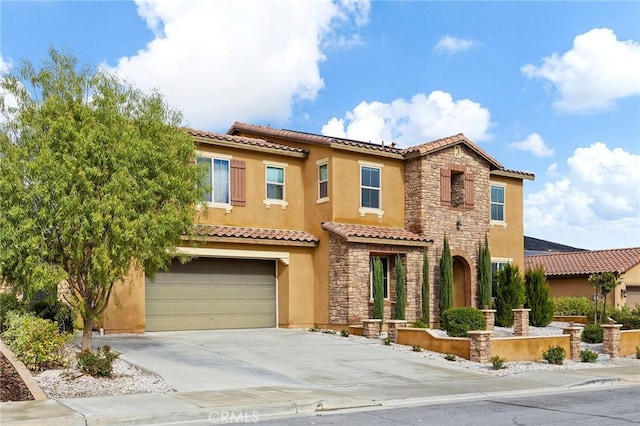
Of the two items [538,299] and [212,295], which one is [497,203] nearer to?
[538,299]

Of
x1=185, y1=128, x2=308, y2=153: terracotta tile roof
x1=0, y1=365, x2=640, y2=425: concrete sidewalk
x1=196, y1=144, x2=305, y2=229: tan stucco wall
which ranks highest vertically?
x1=185, y1=128, x2=308, y2=153: terracotta tile roof

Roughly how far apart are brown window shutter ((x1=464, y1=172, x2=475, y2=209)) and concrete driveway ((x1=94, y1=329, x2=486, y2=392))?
8.08 meters

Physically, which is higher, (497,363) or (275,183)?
(275,183)

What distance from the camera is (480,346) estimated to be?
1889 cm

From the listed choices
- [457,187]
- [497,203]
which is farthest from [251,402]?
[497,203]

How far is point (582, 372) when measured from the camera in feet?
60.5

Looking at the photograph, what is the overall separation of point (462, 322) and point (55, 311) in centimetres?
1199

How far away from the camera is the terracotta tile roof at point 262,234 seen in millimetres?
23031

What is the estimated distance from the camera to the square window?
2539 centimetres

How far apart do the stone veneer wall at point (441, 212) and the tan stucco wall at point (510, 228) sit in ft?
5.86

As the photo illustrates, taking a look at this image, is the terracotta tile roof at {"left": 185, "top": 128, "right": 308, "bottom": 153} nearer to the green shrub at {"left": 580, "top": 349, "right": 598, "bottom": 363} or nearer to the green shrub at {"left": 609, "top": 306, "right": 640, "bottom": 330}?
the green shrub at {"left": 580, "top": 349, "right": 598, "bottom": 363}

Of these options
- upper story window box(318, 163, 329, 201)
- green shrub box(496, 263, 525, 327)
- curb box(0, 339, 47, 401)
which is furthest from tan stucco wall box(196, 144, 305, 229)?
curb box(0, 339, 47, 401)

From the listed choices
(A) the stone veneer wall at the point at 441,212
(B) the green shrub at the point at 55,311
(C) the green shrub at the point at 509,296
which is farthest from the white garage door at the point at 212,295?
(C) the green shrub at the point at 509,296

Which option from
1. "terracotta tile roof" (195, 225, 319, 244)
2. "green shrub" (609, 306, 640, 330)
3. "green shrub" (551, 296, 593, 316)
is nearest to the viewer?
"terracotta tile roof" (195, 225, 319, 244)
